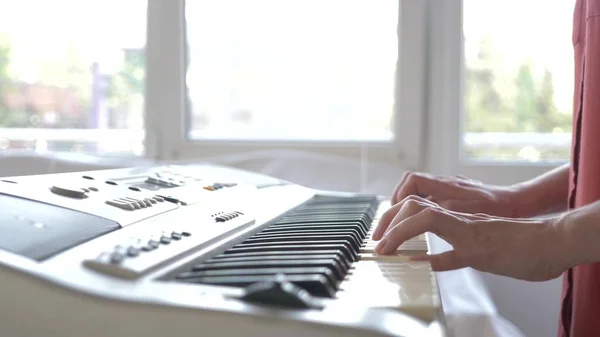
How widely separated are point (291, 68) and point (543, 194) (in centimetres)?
87

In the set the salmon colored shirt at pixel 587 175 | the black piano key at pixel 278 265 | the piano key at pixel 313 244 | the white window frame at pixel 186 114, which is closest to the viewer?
the black piano key at pixel 278 265

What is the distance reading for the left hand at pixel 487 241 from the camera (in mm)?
647

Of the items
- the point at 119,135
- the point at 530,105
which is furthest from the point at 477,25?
the point at 119,135

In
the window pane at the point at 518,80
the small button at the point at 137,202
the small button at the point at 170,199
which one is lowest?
the small button at the point at 170,199

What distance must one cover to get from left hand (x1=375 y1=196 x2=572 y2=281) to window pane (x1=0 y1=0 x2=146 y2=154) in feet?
4.40

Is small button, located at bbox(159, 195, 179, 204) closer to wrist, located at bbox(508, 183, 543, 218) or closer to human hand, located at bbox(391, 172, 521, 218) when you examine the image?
human hand, located at bbox(391, 172, 521, 218)

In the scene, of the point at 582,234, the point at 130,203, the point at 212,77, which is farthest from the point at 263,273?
the point at 212,77

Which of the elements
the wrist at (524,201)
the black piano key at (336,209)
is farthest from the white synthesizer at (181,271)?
the wrist at (524,201)

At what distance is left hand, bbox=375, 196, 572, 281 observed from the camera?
647 millimetres

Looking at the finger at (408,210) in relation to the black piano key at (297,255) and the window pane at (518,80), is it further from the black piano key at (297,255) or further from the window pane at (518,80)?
the window pane at (518,80)

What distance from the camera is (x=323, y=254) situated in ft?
1.87

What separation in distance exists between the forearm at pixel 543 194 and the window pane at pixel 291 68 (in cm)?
67

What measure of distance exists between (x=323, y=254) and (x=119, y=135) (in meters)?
1.43

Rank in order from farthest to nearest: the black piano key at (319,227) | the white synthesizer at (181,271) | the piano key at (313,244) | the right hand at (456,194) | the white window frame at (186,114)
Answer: the white window frame at (186,114) < the right hand at (456,194) < the black piano key at (319,227) < the piano key at (313,244) < the white synthesizer at (181,271)
